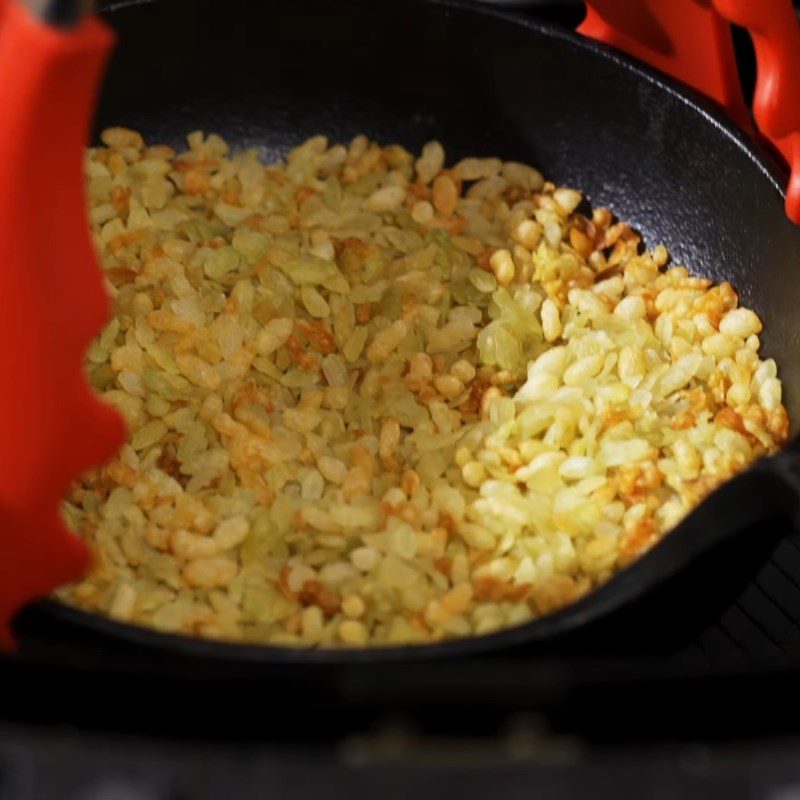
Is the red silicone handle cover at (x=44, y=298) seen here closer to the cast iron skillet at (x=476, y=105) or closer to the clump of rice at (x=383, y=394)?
the clump of rice at (x=383, y=394)

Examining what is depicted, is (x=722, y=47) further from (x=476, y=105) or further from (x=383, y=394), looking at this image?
(x=383, y=394)

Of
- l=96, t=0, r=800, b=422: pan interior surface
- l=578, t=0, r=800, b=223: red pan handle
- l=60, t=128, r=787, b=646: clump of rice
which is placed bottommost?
l=60, t=128, r=787, b=646: clump of rice

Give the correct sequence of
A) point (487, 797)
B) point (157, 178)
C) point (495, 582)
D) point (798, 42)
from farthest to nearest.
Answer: point (157, 178) → point (798, 42) → point (495, 582) → point (487, 797)

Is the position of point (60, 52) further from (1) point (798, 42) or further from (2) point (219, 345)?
(1) point (798, 42)

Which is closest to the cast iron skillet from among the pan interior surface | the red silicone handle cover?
the pan interior surface

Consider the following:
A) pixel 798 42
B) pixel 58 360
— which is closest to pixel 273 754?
pixel 58 360

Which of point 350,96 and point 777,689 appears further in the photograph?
point 350,96

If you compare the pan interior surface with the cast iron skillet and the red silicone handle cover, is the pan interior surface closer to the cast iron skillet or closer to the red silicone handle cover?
the cast iron skillet

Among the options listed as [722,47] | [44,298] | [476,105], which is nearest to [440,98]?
[476,105]

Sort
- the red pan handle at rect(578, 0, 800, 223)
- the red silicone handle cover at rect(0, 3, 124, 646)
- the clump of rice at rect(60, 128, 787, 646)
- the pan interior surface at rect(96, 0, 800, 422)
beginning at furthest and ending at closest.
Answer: the pan interior surface at rect(96, 0, 800, 422) < the red pan handle at rect(578, 0, 800, 223) < the clump of rice at rect(60, 128, 787, 646) < the red silicone handle cover at rect(0, 3, 124, 646)
